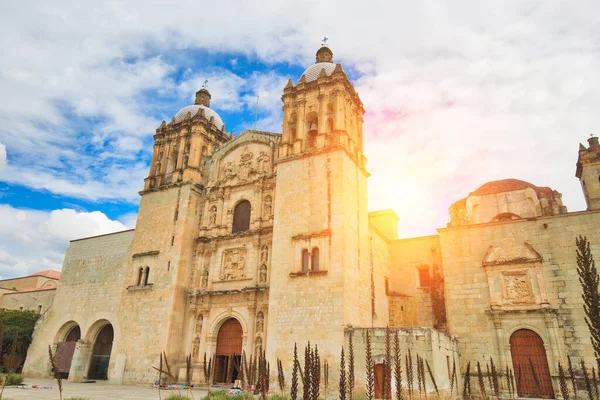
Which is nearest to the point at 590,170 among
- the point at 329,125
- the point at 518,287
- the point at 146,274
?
the point at 518,287

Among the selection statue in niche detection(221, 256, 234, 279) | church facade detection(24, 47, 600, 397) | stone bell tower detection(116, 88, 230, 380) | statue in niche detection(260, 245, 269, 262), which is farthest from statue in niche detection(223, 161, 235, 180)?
statue in niche detection(260, 245, 269, 262)

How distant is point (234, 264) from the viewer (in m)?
21.8

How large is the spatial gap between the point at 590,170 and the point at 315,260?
19.5 metres

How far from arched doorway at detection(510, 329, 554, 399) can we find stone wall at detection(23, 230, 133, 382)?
19.7m

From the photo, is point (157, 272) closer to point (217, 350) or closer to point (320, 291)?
point (217, 350)

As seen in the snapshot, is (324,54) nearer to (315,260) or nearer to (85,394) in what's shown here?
(315,260)

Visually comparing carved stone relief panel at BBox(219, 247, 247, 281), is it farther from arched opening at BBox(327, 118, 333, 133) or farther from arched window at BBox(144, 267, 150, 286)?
arched opening at BBox(327, 118, 333, 133)

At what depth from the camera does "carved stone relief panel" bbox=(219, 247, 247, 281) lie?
21438 mm

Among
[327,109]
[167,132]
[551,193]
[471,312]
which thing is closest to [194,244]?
[167,132]

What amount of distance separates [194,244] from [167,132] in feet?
28.0

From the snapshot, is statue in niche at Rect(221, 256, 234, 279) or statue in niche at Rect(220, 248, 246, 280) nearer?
statue in niche at Rect(220, 248, 246, 280)

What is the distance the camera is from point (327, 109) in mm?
21625

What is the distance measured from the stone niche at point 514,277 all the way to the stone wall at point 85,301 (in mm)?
19390

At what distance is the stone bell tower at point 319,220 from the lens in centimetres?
1734
